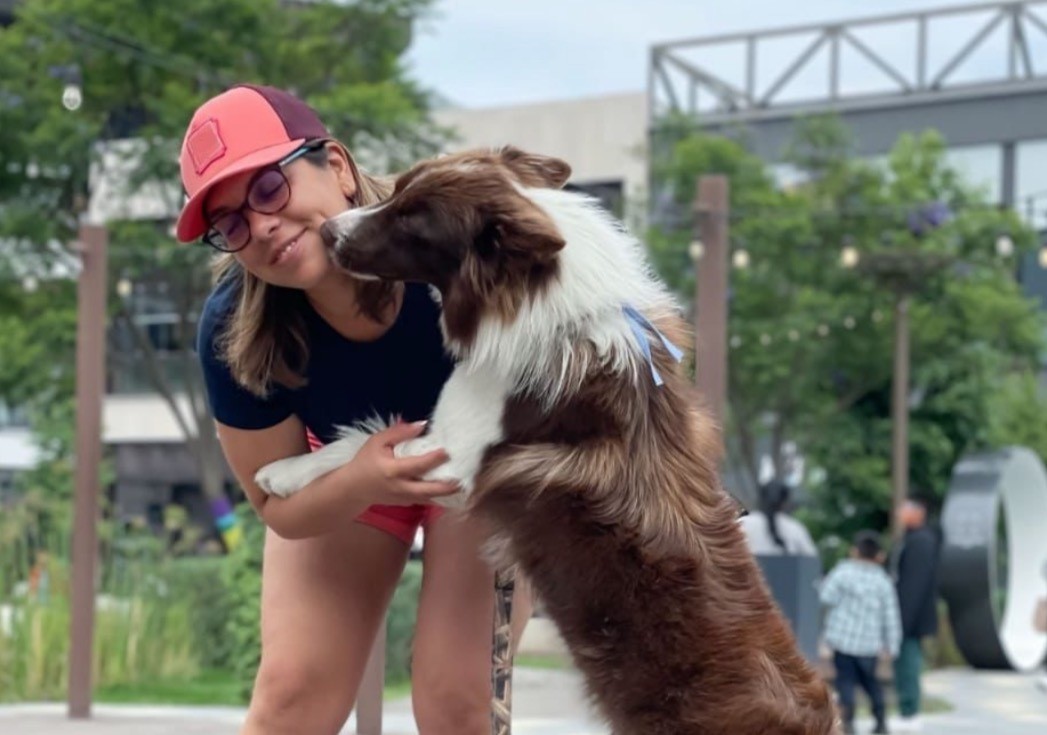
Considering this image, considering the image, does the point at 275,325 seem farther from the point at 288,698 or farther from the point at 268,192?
the point at 288,698

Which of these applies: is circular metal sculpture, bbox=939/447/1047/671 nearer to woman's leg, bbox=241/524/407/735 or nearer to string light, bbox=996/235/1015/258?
string light, bbox=996/235/1015/258

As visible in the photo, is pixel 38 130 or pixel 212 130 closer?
pixel 212 130

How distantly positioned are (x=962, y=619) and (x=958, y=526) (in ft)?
3.58

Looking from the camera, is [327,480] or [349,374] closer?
[327,480]

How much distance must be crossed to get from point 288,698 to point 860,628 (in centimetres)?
980

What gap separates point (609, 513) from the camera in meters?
3.15

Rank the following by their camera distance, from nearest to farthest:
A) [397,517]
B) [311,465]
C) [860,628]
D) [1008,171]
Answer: [311,465]
[397,517]
[860,628]
[1008,171]

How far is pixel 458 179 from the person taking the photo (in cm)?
327

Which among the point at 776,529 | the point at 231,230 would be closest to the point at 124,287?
the point at 776,529

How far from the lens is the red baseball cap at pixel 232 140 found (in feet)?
11.5

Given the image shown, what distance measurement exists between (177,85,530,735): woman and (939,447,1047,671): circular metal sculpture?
15.7m

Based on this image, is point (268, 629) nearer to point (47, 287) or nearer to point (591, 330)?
point (591, 330)

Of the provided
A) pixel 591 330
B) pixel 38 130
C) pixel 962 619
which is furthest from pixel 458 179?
pixel 38 130

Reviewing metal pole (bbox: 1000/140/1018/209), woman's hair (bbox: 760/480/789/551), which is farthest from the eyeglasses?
metal pole (bbox: 1000/140/1018/209)
